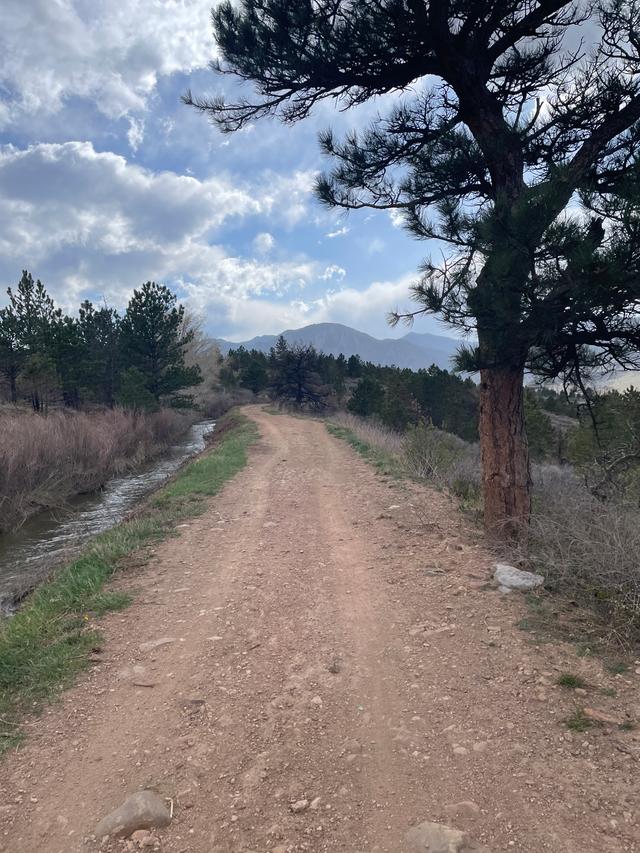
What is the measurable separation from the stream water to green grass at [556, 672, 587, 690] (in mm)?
6605

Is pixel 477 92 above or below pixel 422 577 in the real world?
above

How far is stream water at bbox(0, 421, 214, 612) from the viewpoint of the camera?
8234mm

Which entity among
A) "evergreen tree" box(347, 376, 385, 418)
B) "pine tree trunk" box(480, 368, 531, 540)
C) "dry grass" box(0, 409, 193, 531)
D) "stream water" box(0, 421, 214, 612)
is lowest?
"stream water" box(0, 421, 214, 612)

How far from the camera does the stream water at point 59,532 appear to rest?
8.23 meters

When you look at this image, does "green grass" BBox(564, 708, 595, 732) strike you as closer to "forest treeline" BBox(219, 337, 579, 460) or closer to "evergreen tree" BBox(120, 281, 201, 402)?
"forest treeline" BBox(219, 337, 579, 460)

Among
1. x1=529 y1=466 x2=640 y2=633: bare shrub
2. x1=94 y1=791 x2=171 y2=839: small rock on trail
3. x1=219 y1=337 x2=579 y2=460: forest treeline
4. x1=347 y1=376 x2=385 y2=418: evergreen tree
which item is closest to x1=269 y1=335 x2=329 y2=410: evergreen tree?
x1=219 y1=337 x2=579 y2=460: forest treeline

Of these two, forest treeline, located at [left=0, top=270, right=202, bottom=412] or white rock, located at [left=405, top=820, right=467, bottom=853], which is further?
forest treeline, located at [left=0, top=270, right=202, bottom=412]

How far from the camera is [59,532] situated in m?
12.0

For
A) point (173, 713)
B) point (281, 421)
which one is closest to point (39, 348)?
point (281, 421)

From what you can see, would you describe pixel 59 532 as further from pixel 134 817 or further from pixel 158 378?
pixel 158 378

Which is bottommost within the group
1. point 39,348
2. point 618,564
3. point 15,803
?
point 15,803

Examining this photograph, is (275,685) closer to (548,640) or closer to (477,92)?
(548,640)

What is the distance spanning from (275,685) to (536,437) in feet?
70.3

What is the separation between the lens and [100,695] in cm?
344
